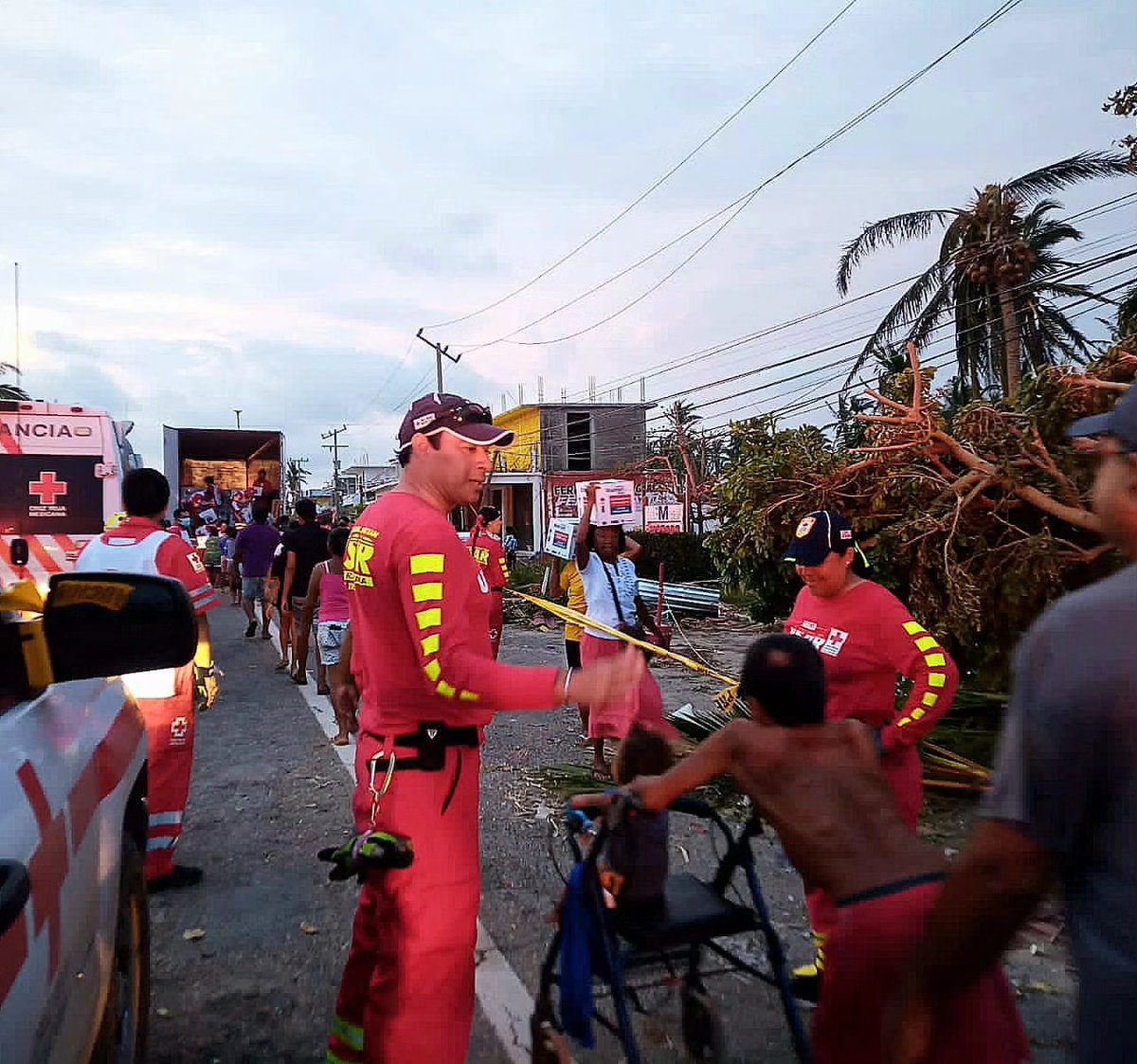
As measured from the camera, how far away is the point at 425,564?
2801mm

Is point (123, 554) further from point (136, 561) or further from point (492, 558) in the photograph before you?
point (492, 558)

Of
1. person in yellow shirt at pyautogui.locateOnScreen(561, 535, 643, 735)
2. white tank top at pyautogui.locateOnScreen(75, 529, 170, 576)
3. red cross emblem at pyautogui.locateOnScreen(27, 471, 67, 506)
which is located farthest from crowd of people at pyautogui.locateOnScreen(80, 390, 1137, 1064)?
red cross emblem at pyautogui.locateOnScreen(27, 471, 67, 506)

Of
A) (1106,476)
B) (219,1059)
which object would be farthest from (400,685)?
(1106,476)

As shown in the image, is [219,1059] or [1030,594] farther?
[1030,594]

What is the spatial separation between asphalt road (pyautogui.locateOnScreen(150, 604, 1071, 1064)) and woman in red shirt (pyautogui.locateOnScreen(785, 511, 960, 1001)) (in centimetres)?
79

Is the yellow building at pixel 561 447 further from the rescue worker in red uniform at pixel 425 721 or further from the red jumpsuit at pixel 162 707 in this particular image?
the rescue worker in red uniform at pixel 425 721

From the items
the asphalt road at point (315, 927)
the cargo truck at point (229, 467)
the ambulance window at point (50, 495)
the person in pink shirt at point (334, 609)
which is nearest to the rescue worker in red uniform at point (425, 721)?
the asphalt road at point (315, 927)

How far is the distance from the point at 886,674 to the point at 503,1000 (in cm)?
198

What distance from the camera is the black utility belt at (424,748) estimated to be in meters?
2.90

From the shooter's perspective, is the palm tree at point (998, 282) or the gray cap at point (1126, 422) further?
the palm tree at point (998, 282)

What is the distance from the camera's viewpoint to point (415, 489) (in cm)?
309

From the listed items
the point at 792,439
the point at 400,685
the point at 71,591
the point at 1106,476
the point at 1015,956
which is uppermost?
the point at 792,439

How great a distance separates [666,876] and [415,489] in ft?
5.15

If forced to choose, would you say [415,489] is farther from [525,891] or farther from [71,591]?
[525,891]
